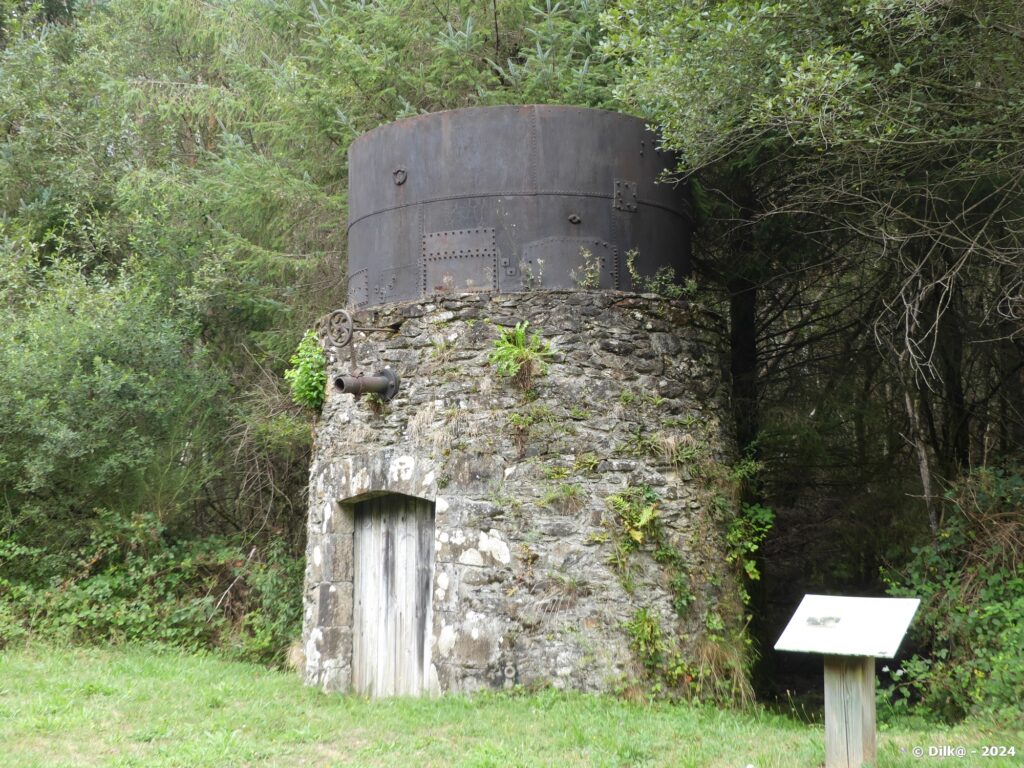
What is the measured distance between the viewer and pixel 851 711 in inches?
180

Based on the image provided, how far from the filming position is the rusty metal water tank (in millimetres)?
7414

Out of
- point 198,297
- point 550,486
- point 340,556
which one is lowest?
point 340,556

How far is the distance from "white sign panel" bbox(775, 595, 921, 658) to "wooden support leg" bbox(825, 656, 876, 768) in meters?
0.11

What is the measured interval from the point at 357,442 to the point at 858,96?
447cm

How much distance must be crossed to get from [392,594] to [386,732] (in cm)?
160

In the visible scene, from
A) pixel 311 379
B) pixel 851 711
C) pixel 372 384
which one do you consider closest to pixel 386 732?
pixel 372 384

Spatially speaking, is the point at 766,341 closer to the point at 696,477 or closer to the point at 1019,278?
the point at 1019,278

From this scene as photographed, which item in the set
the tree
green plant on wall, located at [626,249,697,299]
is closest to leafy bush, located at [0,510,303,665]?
green plant on wall, located at [626,249,697,299]

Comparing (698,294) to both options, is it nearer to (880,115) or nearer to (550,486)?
(880,115)

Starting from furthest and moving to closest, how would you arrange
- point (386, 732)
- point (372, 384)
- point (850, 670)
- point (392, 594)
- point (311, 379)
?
point (311, 379)
point (392, 594)
point (372, 384)
point (386, 732)
point (850, 670)

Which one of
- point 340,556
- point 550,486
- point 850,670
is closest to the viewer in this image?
point 850,670

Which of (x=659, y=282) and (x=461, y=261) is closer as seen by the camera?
(x=461, y=261)

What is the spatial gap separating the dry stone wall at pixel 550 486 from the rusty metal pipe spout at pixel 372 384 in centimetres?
8

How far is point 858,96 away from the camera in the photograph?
6730 millimetres
